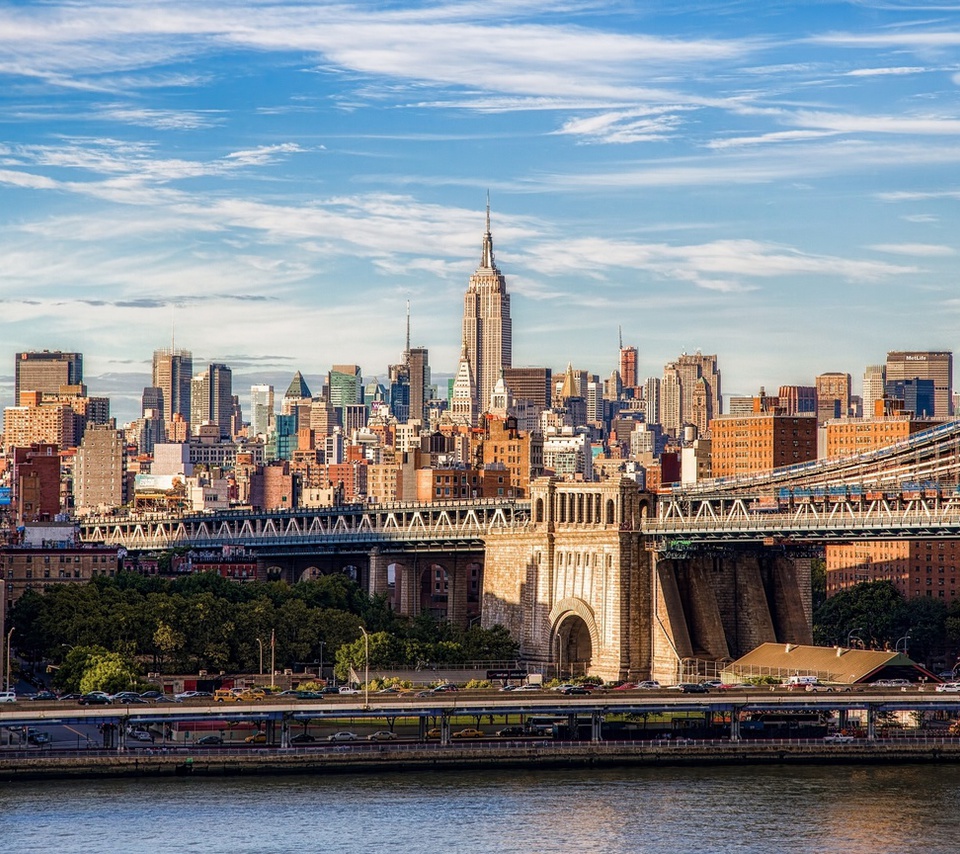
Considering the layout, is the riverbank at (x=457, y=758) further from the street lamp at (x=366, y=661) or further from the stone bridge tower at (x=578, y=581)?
the stone bridge tower at (x=578, y=581)

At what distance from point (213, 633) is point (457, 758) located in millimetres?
29476

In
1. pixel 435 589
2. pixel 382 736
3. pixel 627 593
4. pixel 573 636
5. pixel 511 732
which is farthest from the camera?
pixel 435 589

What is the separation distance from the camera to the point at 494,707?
4003 inches

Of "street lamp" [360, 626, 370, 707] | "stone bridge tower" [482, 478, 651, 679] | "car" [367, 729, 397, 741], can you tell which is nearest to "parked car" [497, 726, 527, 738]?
"car" [367, 729, 397, 741]

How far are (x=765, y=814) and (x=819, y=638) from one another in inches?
3175

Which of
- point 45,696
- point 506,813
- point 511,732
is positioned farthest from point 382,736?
point 45,696

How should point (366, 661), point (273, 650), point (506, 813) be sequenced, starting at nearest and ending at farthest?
point (506, 813) < point (366, 661) < point (273, 650)

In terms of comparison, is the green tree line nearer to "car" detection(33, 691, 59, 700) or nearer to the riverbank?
"car" detection(33, 691, 59, 700)

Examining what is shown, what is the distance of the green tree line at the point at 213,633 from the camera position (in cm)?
12531

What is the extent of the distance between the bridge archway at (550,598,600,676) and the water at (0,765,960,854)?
32.8 meters

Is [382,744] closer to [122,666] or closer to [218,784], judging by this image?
[218,784]

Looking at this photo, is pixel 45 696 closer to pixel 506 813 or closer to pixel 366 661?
pixel 366 661

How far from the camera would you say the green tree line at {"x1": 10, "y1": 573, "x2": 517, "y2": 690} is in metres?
125

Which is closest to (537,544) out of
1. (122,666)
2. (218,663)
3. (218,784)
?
(218,663)
